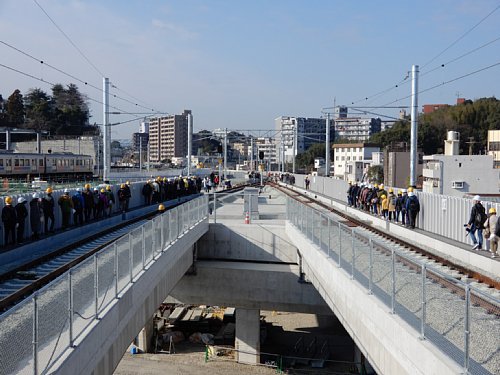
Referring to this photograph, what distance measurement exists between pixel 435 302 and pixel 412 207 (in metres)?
15.2

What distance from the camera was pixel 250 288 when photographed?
26953mm

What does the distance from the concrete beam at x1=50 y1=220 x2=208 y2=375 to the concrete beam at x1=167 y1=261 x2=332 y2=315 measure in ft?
30.5

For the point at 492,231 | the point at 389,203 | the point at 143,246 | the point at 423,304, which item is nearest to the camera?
the point at 423,304

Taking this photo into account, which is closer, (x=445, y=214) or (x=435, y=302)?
(x=435, y=302)

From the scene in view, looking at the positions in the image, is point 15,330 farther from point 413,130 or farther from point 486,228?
point 413,130

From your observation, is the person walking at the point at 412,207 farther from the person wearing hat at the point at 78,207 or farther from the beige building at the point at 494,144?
the beige building at the point at 494,144

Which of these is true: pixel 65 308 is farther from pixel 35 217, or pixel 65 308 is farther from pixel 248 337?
pixel 248 337

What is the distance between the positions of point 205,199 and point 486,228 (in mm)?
13304

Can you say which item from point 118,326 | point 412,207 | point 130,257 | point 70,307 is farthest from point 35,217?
point 412,207

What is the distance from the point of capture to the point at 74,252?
16578 mm

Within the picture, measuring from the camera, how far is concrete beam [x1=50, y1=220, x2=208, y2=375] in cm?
812

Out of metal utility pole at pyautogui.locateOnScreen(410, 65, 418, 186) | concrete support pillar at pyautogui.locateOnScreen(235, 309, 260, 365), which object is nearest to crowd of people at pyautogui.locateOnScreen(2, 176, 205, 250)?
concrete support pillar at pyautogui.locateOnScreen(235, 309, 260, 365)

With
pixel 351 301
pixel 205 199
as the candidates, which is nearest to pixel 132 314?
pixel 351 301

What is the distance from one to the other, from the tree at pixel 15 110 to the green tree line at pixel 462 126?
242ft
